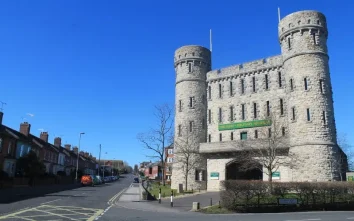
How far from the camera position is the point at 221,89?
44531 mm

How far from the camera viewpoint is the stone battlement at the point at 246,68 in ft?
131

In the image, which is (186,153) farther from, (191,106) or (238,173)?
(238,173)

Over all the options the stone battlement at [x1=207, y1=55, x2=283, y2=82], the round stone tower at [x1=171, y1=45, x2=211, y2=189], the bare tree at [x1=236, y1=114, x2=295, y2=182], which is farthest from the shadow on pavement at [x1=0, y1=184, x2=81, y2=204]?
the stone battlement at [x1=207, y1=55, x2=283, y2=82]

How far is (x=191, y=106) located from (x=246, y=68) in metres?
9.06

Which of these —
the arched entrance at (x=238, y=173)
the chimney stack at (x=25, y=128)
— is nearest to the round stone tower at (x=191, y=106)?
the arched entrance at (x=238, y=173)

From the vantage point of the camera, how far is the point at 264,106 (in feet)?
131

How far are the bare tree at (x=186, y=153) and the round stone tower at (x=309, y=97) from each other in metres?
13.1

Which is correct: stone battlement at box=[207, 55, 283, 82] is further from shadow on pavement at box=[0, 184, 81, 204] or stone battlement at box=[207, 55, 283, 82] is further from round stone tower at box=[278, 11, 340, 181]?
shadow on pavement at box=[0, 184, 81, 204]

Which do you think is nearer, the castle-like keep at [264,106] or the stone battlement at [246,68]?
the castle-like keep at [264,106]

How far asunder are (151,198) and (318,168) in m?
17.4

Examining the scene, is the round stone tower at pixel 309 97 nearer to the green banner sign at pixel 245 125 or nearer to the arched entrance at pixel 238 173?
the green banner sign at pixel 245 125

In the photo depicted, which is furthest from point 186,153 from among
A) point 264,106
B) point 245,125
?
point 264,106

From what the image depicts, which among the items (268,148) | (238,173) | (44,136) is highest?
(44,136)

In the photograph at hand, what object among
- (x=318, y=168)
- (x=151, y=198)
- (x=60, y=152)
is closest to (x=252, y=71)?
(x=318, y=168)
